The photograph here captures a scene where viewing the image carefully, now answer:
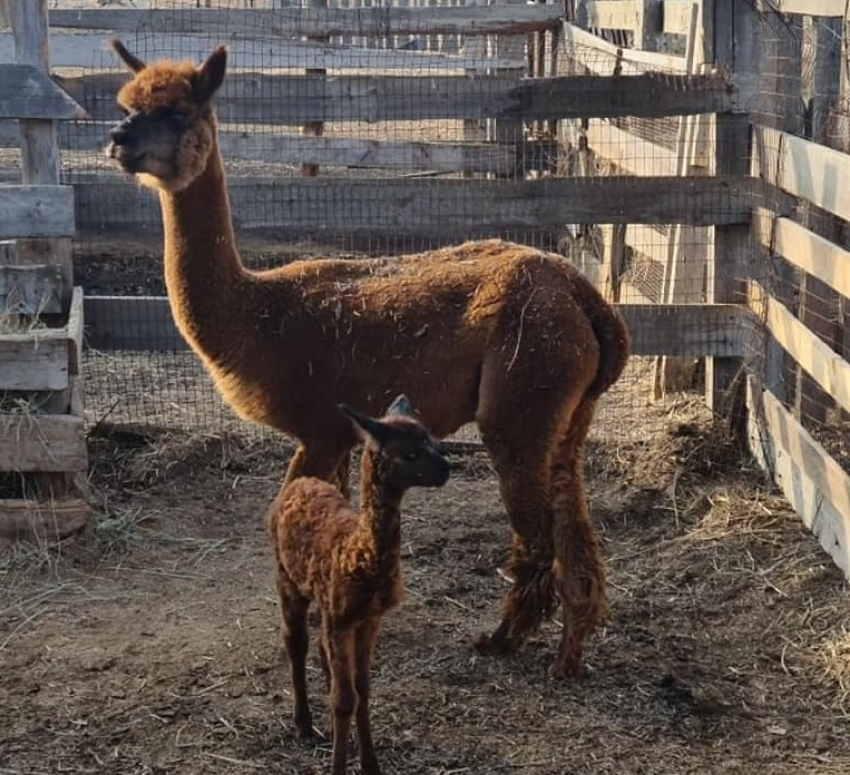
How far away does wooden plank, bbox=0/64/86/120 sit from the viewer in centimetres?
601

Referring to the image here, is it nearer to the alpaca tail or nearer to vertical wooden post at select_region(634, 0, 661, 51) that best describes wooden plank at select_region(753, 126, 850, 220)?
the alpaca tail

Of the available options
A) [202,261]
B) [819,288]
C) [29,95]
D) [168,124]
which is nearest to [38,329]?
[29,95]

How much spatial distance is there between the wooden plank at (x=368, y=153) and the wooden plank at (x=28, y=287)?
17.5 feet

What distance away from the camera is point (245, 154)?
39.6ft

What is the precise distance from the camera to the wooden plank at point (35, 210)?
6035 mm

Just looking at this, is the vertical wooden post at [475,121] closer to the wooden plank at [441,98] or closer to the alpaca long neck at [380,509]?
the wooden plank at [441,98]

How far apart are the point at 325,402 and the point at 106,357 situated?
13.0 feet

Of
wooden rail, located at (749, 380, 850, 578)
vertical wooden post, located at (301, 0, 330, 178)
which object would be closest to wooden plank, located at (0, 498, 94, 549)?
wooden rail, located at (749, 380, 850, 578)

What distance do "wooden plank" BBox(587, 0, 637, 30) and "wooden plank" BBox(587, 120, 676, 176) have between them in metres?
0.71

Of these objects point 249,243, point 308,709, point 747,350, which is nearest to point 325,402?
point 308,709

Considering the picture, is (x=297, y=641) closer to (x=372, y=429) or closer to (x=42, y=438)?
(x=372, y=429)

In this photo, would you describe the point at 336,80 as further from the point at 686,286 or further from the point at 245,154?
the point at 245,154

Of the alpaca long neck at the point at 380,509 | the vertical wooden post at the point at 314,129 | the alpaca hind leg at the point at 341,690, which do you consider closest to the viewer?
the alpaca long neck at the point at 380,509

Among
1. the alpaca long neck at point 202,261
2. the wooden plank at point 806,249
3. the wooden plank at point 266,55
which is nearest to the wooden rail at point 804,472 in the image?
the wooden plank at point 806,249
